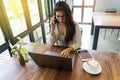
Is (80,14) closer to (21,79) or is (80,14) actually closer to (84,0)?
(84,0)

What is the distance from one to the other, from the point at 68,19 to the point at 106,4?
380 cm

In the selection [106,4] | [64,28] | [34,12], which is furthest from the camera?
[106,4]

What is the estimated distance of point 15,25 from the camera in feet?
6.27

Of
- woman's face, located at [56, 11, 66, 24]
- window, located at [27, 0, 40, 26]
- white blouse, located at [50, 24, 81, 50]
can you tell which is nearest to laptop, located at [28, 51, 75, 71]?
white blouse, located at [50, 24, 81, 50]

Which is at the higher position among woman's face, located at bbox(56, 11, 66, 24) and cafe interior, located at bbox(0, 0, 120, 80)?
woman's face, located at bbox(56, 11, 66, 24)

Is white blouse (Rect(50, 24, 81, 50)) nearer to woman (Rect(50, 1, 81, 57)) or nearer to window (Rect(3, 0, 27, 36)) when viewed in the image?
woman (Rect(50, 1, 81, 57))

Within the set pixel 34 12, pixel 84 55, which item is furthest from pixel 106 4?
pixel 84 55

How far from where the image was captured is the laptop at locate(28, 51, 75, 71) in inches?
35.4

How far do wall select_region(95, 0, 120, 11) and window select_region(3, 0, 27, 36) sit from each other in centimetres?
362

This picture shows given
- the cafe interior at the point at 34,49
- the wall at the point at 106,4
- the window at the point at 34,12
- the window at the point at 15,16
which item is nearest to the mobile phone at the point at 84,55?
the cafe interior at the point at 34,49

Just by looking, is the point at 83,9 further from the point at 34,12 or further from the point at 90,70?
the point at 90,70

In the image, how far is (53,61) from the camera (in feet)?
3.20

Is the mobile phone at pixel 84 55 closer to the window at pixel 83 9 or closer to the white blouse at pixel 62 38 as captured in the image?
the white blouse at pixel 62 38

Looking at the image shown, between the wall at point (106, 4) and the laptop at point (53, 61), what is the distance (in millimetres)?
4270
